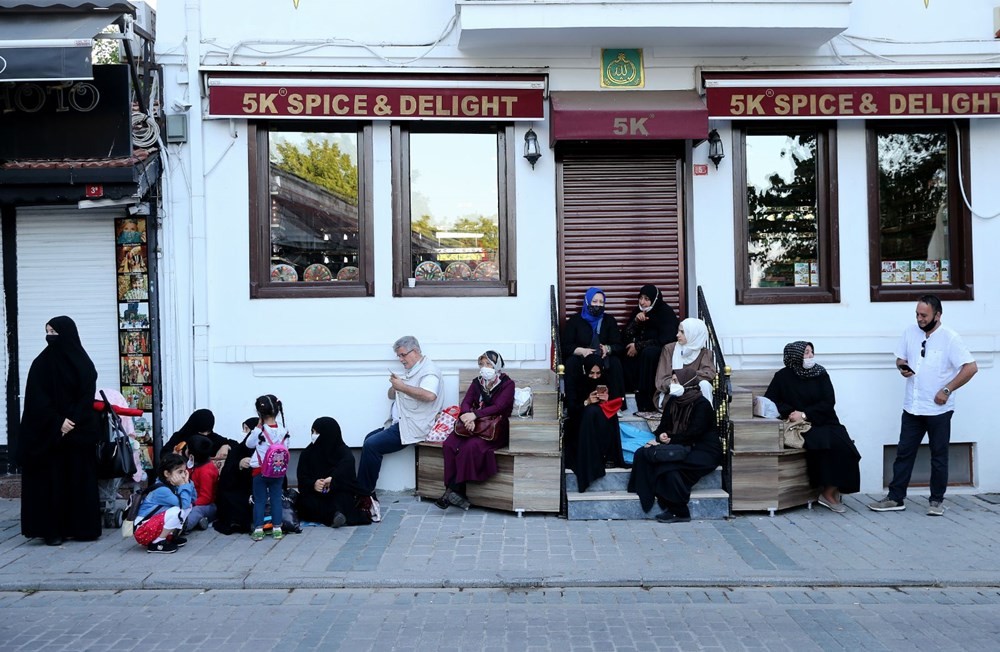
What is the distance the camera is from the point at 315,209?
999 cm

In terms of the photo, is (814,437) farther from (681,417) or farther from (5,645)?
A: (5,645)

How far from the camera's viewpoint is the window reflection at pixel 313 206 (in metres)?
9.95

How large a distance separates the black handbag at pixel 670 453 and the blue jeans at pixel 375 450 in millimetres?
2594

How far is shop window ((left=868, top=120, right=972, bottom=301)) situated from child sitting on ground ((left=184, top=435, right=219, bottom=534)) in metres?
7.15

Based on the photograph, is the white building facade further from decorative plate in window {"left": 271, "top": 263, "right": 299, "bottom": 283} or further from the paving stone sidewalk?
the paving stone sidewalk

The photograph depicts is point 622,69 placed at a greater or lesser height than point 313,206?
greater

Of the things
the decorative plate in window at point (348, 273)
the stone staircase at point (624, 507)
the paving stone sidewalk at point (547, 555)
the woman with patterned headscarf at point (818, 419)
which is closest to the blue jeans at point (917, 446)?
the paving stone sidewalk at point (547, 555)

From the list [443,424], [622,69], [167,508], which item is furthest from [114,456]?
[622,69]

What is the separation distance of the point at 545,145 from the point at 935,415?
478 centimetres

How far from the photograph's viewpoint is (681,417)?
863 centimetres

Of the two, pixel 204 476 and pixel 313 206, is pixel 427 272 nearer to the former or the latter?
pixel 313 206

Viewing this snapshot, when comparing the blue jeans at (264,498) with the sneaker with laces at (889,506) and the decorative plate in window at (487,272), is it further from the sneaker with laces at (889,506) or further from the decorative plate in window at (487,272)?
the sneaker with laces at (889,506)

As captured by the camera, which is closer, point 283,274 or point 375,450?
point 375,450

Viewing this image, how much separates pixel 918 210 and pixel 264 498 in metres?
7.63
